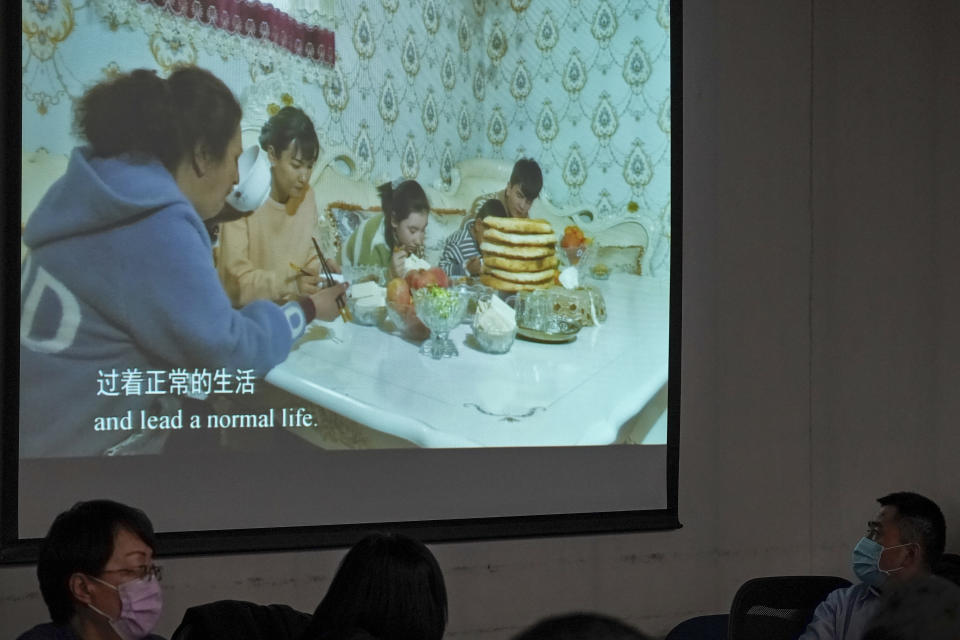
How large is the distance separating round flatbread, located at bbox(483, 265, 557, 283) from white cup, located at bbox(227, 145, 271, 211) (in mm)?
859

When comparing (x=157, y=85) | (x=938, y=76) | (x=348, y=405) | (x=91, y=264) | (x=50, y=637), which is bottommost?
(x=50, y=637)

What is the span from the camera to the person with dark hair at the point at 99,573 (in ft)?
6.78

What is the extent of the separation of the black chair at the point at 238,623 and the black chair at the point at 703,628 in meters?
1.78

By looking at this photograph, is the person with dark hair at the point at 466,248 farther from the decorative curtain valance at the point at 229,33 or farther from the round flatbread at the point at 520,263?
the decorative curtain valance at the point at 229,33

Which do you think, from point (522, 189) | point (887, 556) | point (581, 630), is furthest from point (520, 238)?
point (581, 630)

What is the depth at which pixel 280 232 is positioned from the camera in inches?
137

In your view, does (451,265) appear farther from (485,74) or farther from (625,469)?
(625,469)

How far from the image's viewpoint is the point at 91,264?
126 inches

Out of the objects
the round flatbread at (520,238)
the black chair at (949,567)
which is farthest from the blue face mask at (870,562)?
the round flatbread at (520,238)

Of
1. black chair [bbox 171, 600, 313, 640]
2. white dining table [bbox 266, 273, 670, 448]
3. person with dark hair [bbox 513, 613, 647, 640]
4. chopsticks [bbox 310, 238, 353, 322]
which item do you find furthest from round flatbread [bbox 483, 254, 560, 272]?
person with dark hair [bbox 513, 613, 647, 640]

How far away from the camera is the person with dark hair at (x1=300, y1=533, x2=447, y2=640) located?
66.2 inches

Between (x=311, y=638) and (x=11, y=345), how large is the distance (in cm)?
185

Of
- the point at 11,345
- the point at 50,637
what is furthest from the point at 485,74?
the point at 50,637

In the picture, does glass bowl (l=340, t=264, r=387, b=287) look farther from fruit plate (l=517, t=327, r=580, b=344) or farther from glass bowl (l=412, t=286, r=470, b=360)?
fruit plate (l=517, t=327, r=580, b=344)
